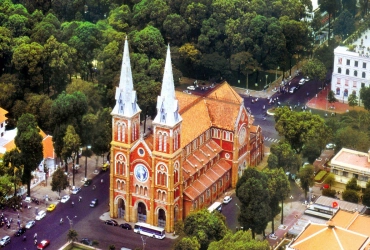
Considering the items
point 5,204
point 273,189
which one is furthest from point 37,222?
point 273,189

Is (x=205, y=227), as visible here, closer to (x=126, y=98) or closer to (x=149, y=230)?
(x=149, y=230)

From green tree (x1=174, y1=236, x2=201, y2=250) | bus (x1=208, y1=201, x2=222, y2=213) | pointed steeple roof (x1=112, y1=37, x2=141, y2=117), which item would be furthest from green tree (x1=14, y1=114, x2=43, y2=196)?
green tree (x1=174, y1=236, x2=201, y2=250)

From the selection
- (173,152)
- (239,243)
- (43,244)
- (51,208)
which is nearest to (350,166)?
(173,152)

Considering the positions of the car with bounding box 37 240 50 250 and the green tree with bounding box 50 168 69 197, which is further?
the green tree with bounding box 50 168 69 197

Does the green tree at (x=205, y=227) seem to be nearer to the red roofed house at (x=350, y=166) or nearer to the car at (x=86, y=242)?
the car at (x=86, y=242)

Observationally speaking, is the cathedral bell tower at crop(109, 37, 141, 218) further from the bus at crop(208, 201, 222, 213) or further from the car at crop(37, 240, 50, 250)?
the bus at crop(208, 201, 222, 213)
